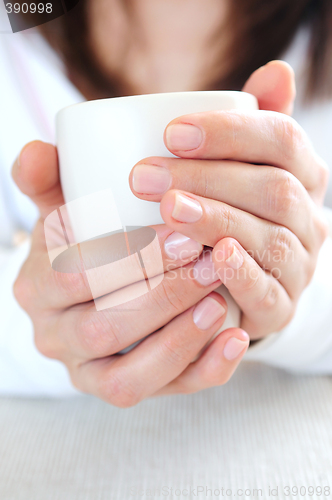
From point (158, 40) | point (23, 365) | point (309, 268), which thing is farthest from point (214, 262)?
point (158, 40)

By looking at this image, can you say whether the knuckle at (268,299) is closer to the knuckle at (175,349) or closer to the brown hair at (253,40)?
the knuckle at (175,349)

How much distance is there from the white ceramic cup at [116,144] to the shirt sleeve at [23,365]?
0.58 feet

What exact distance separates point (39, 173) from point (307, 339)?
29cm

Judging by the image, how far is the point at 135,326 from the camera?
0.27 meters

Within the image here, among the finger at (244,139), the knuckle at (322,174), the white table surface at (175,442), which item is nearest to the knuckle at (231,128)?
the finger at (244,139)

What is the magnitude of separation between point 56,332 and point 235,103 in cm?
22

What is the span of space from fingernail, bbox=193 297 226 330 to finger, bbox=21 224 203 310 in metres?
0.04

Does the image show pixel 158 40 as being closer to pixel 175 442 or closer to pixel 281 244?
pixel 281 244

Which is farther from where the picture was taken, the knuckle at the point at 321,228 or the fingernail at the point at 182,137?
the knuckle at the point at 321,228

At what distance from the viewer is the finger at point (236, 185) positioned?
0.66 feet

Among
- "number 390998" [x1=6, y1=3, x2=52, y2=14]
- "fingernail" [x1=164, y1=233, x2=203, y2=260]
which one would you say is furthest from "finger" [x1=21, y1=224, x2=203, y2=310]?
"number 390998" [x1=6, y1=3, x2=52, y2=14]

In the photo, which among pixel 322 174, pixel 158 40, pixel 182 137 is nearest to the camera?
pixel 182 137

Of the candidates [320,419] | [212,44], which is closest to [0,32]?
[212,44]

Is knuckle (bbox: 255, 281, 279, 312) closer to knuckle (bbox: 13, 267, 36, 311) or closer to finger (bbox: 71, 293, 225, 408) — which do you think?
finger (bbox: 71, 293, 225, 408)
